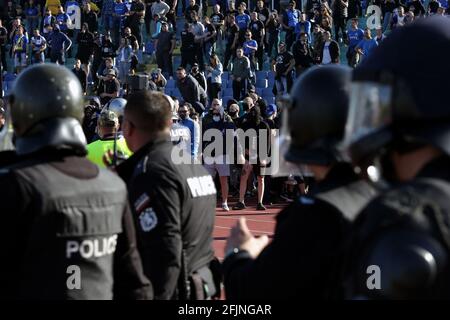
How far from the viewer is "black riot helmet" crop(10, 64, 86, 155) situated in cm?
282

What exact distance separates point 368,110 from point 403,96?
Result: 113 millimetres

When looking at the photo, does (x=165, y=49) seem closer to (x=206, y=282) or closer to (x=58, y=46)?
(x=58, y=46)

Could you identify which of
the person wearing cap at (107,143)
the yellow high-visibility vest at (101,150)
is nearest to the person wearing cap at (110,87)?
the person wearing cap at (107,143)

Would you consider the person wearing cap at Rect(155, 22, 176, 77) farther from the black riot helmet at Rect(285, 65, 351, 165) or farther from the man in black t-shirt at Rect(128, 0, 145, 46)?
the black riot helmet at Rect(285, 65, 351, 165)

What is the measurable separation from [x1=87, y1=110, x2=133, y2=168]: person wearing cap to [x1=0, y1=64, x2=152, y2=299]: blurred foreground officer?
188 centimetres

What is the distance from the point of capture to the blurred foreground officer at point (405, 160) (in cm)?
162

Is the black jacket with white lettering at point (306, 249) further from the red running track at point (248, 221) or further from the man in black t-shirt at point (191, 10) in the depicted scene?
the man in black t-shirt at point (191, 10)

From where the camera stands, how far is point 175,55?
23062 millimetres

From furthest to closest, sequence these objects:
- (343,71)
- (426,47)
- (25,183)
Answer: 1. (343,71)
2. (25,183)
3. (426,47)

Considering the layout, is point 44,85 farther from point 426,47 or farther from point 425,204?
point 425,204

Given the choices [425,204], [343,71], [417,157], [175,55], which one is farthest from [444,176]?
[175,55]

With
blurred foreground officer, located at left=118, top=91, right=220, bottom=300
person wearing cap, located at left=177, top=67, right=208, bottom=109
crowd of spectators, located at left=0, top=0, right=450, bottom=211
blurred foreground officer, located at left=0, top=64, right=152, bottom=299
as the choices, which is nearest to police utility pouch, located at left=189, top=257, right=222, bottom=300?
blurred foreground officer, located at left=118, top=91, right=220, bottom=300

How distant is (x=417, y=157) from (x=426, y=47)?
0.30 m

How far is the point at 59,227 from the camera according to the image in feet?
8.75
